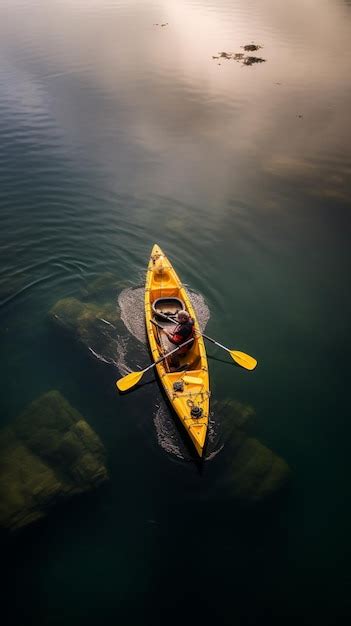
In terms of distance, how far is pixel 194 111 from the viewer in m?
24.3

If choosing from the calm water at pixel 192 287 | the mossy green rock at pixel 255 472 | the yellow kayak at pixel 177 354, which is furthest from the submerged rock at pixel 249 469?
the yellow kayak at pixel 177 354

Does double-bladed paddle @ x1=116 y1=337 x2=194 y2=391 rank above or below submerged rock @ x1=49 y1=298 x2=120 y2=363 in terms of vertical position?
below

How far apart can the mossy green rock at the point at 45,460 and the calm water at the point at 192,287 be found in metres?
0.38

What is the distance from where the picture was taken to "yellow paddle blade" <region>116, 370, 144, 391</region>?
31.3 feet

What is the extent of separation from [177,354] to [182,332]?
98 centimetres

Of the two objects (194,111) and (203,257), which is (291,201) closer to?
(203,257)

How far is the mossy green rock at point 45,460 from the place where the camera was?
7.51m

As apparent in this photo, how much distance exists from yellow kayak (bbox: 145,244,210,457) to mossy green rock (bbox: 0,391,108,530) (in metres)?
2.11

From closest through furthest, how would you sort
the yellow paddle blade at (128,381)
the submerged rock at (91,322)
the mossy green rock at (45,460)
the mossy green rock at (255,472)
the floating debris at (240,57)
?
the mossy green rock at (45,460) < the mossy green rock at (255,472) < the yellow paddle blade at (128,381) < the submerged rock at (91,322) < the floating debris at (240,57)

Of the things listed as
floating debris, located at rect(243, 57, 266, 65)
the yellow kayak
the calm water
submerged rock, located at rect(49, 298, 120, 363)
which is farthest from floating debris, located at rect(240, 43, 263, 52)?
submerged rock, located at rect(49, 298, 120, 363)

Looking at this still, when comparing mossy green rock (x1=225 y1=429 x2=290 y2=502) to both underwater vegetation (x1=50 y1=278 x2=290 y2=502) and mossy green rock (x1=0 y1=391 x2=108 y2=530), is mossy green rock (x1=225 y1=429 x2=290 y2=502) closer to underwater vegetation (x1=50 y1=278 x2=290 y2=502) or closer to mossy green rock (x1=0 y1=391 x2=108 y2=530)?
underwater vegetation (x1=50 y1=278 x2=290 y2=502)

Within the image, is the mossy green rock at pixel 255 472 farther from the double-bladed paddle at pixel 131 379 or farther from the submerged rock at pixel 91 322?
the submerged rock at pixel 91 322

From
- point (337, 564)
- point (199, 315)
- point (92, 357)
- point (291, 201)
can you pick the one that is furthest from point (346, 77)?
point (337, 564)

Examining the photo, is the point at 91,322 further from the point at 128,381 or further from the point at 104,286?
the point at 128,381
